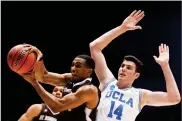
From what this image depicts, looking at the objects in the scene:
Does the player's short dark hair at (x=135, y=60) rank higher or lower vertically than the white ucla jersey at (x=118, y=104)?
higher

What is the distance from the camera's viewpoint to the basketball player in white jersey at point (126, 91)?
13.5 feet

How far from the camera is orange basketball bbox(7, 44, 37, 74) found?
3.37 m

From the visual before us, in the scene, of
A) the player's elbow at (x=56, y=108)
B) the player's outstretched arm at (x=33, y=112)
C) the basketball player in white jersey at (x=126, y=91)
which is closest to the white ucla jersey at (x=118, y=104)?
the basketball player in white jersey at (x=126, y=91)

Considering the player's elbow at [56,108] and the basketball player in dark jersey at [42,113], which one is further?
the basketball player in dark jersey at [42,113]

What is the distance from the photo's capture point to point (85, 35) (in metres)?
8.69

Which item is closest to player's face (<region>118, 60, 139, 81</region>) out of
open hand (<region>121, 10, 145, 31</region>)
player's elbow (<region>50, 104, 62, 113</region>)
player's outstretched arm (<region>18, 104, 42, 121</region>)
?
open hand (<region>121, 10, 145, 31</region>)

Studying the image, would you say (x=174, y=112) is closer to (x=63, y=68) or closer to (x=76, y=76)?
(x=63, y=68)

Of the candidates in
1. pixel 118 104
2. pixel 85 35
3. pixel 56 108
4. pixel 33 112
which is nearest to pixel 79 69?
pixel 56 108

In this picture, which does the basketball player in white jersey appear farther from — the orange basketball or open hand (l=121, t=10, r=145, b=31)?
the orange basketball

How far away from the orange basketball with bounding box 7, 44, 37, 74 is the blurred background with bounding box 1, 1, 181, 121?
4.90 meters

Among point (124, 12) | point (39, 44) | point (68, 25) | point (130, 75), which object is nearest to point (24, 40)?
point (39, 44)

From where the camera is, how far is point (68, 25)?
28.7 ft

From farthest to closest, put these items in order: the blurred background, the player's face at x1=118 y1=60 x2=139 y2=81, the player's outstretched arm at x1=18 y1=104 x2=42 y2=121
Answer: the blurred background, the player's outstretched arm at x1=18 y1=104 x2=42 y2=121, the player's face at x1=118 y1=60 x2=139 y2=81

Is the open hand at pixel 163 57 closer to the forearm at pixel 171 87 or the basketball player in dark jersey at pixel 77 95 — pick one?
the forearm at pixel 171 87
